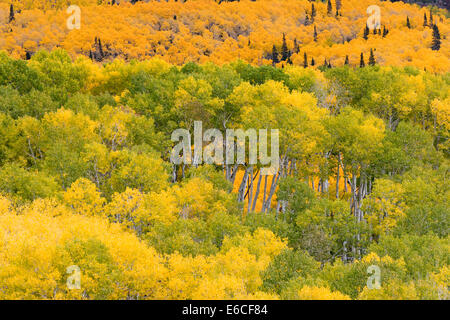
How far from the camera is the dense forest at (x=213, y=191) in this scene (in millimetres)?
48438

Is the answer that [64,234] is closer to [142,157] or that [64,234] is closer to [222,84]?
[142,157]

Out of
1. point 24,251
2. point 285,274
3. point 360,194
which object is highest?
point 24,251

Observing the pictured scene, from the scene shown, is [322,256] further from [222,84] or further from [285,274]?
[222,84]

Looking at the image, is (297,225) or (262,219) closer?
(262,219)

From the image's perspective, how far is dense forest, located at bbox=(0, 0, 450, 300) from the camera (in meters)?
48.4

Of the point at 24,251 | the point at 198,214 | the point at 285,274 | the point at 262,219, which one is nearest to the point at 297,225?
the point at 262,219

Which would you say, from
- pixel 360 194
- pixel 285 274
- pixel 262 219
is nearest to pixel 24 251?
pixel 285 274

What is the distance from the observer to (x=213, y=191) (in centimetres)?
7088

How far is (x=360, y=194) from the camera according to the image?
87.4 metres

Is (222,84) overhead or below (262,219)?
overhead

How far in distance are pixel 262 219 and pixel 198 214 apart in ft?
28.9

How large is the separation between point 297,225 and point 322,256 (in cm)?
760
